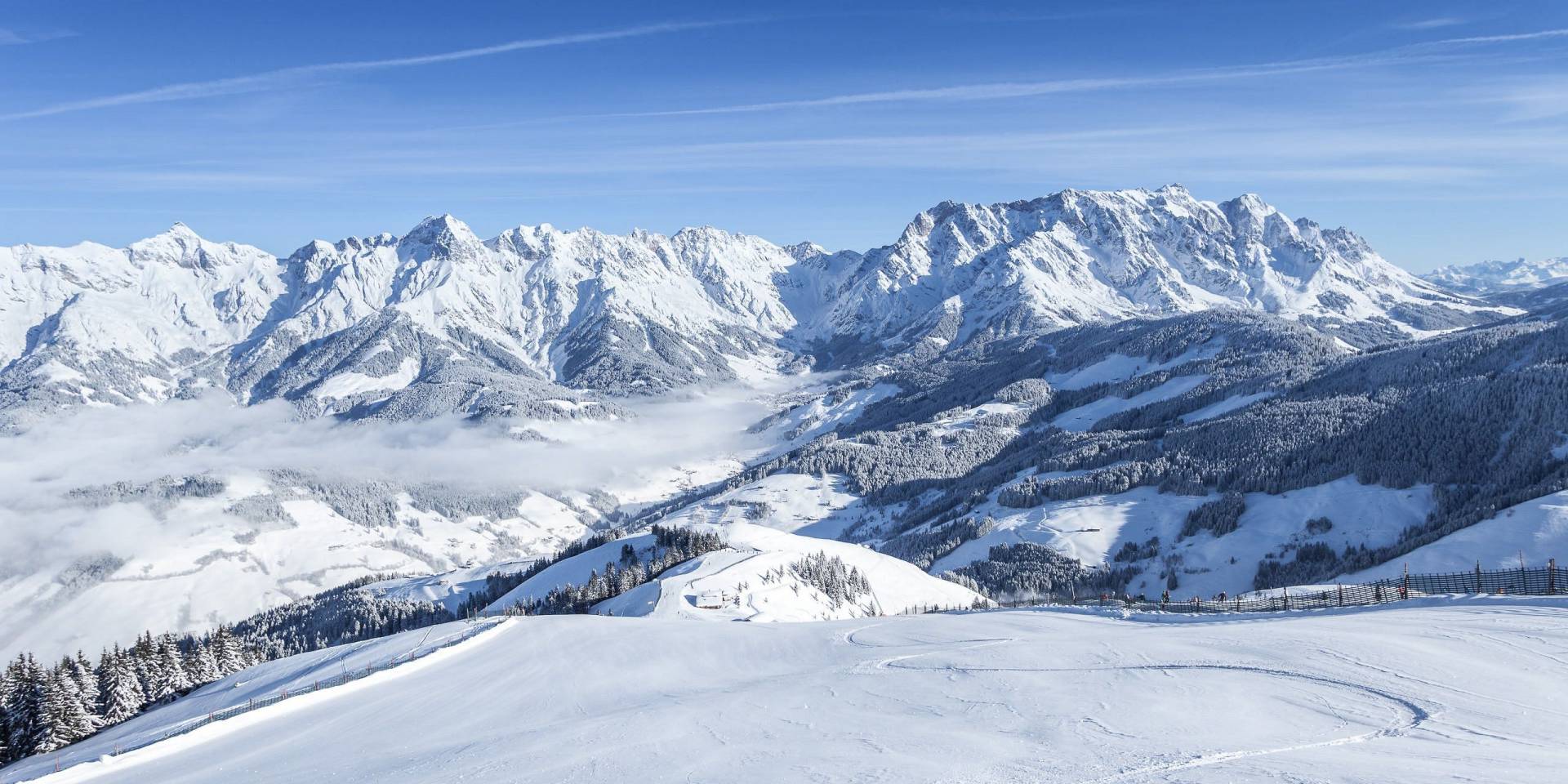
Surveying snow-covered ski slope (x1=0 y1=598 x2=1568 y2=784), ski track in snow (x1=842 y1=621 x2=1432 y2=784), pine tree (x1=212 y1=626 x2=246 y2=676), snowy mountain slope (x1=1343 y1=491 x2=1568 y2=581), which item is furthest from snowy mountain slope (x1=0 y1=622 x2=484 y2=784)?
snowy mountain slope (x1=1343 y1=491 x2=1568 y2=581)

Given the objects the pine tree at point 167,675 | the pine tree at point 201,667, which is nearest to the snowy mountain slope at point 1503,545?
the pine tree at point 201,667

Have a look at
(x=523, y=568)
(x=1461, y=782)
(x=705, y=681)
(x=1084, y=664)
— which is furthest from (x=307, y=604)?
(x=1461, y=782)

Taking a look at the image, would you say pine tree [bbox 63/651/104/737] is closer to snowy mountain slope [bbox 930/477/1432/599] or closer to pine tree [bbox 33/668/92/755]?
pine tree [bbox 33/668/92/755]

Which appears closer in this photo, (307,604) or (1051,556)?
(1051,556)

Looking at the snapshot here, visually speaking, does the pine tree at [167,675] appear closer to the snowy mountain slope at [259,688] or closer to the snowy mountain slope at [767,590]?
the snowy mountain slope at [259,688]

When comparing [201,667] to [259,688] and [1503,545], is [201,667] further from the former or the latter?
[1503,545]

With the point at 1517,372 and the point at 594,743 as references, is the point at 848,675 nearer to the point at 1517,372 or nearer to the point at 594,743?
the point at 594,743

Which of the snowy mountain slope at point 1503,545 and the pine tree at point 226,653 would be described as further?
the snowy mountain slope at point 1503,545
